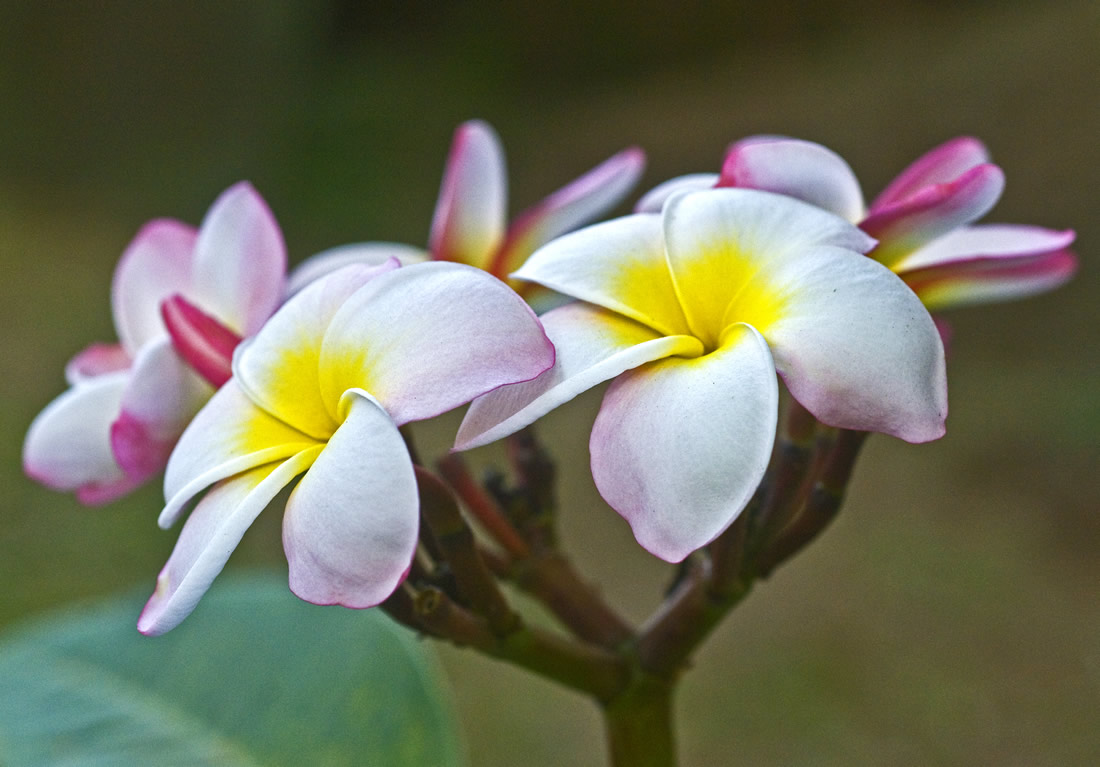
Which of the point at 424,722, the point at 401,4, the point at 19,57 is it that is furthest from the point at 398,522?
the point at 401,4

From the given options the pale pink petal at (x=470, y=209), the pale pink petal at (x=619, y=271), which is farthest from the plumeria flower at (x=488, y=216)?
the pale pink petal at (x=619, y=271)

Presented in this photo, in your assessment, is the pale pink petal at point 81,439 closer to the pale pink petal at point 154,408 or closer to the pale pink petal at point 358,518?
the pale pink petal at point 154,408

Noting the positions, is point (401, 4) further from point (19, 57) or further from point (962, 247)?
point (962, 247)

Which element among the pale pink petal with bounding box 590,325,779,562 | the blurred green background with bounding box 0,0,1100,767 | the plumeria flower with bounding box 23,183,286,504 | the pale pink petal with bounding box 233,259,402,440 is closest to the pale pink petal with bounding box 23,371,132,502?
the plumeria flower with bounding box 23,183,286,504

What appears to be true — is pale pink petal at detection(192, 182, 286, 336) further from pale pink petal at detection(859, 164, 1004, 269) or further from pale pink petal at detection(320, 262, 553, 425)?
pale pink petal at detection(859, 164, 1004, 269)

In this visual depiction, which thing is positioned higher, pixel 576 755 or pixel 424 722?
pixel 424 722
